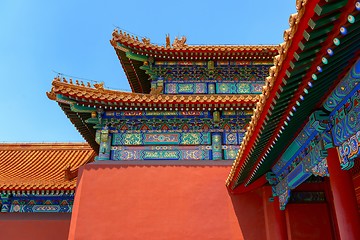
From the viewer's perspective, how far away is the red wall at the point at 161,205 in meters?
7.98

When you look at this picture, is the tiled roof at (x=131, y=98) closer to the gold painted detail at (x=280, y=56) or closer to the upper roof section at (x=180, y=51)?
the upper roof section at (x=180, y=51)

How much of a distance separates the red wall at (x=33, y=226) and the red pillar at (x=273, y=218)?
20.1 feet

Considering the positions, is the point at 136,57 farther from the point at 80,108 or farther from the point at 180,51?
the point at 80,108

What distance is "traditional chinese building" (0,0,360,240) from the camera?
4094 mm

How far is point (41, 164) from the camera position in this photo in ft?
43.8

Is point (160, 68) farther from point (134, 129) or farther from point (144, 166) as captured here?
point (144, 166)

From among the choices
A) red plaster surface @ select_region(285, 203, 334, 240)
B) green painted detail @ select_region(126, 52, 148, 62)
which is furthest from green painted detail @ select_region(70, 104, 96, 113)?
red plaster surface @ select_region(285, 203, 334, 240)

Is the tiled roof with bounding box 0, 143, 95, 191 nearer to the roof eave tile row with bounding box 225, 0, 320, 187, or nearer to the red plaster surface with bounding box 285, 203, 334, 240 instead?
the red plaster surface with bounding box 285, 203, 334, 240

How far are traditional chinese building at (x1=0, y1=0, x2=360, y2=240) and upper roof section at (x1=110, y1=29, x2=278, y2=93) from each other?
0.04m

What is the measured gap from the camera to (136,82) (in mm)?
13078

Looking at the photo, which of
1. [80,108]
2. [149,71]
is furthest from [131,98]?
[149,71]

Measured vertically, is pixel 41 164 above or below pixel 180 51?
below

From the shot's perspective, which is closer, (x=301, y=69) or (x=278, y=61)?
(x=301, y=69)

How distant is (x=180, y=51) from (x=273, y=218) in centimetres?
591
